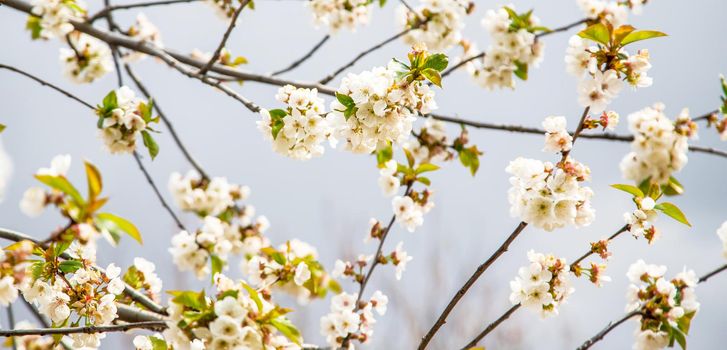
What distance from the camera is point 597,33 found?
1568 mm

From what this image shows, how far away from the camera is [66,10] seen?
Result: 227cm

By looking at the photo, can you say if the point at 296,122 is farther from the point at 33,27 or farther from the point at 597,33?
the point at 33,27

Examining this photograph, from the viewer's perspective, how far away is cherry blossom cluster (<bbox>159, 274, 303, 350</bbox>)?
48.8 inches


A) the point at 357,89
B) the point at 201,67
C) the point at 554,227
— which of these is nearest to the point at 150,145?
the point at 201,67

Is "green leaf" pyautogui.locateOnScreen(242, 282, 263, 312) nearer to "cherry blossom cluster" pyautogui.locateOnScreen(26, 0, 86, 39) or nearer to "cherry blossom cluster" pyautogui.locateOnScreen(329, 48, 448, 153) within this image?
"cherry blossom cluster" pyautogui.locateOnScreen(329, 48, 448, 153)

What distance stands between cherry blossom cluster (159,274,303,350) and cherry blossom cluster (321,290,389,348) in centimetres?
87

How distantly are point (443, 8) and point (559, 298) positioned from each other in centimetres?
180

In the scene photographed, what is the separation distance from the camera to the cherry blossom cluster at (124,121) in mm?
2029

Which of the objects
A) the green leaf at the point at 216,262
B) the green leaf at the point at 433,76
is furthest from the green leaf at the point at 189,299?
the green leaf at the point at 216,262

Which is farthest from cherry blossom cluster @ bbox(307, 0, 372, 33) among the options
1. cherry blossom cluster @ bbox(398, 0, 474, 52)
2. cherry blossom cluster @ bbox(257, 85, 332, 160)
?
cherry blossom cluster @ bbox(257, 85, 332, 160)

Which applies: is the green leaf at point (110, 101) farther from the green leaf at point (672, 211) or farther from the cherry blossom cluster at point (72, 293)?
the green leaf at point (672, 211)

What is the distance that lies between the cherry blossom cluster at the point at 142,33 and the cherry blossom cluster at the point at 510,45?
193cm

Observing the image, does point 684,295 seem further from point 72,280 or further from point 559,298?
point 72,280

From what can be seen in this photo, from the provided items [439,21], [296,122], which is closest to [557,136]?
[296,122]
